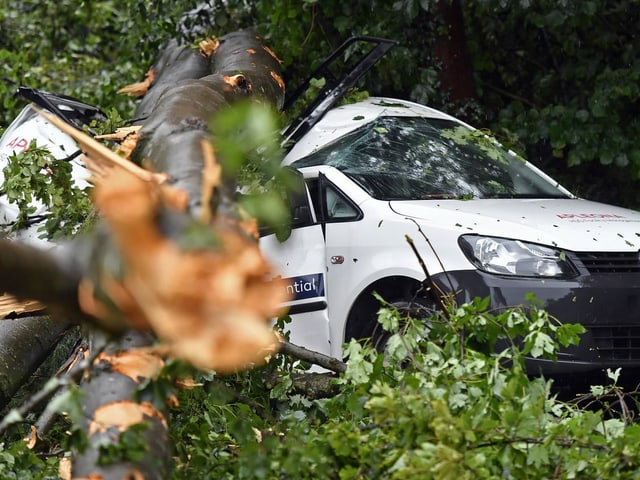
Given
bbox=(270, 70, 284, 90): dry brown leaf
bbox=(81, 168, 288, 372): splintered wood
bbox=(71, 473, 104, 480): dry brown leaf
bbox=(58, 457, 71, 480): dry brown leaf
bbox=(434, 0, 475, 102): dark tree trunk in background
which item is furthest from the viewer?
bbox=(434, 0, 475, 102): dark tree trunk in background

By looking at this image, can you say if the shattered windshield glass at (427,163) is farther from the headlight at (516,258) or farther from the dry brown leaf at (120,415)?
the dry brown leaf at (120,415)

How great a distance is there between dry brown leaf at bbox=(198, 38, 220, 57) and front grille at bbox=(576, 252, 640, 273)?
3655 millimetres

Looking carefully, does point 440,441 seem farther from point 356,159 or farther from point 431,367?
point 356,159

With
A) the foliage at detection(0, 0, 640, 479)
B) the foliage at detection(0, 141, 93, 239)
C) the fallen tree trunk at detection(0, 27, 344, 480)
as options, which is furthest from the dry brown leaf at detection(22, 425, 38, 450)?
the foliage at detection(0, 141, 93, 239)

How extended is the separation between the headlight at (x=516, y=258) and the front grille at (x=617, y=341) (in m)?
0.33

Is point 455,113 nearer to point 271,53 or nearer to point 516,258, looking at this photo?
point 271,53

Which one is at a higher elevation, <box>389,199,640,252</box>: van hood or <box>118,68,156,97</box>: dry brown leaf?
<box>118,68,156,97</box>: dry brown leaf

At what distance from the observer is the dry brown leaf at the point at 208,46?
26.2ft

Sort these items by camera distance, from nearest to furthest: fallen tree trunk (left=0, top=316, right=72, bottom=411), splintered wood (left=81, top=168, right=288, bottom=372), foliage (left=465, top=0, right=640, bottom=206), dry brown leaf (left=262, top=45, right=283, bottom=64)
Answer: splintered wood (left=81, top=168, right=288, bottom=372) < fallen tree trunk (left=0, top=316, right=72, bottom=411) < dry brown leaf (left=262, top=45, right=283, bottom=64) < foliage (left=465, top=0, right=640, bottom=206)

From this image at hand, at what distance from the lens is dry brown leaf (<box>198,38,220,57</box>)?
7995mm

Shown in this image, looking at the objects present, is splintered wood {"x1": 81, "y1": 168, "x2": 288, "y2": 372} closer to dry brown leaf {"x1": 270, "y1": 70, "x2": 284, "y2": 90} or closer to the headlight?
the headlight

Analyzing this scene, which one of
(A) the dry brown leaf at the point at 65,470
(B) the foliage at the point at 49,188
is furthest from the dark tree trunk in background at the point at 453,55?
(A) the dry brown leaf at the point at 65,470

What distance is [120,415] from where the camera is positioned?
309 centimetres

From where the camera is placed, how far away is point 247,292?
2.13m
